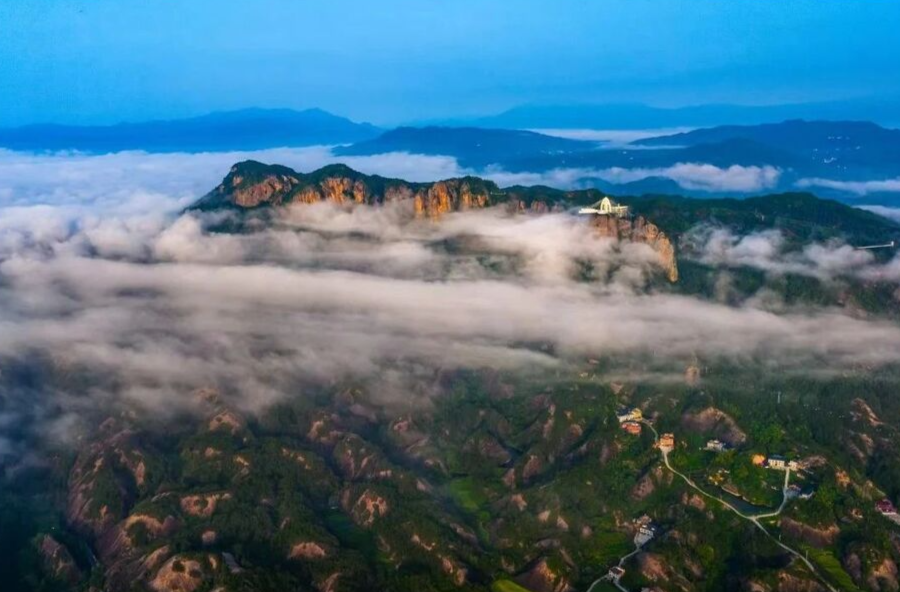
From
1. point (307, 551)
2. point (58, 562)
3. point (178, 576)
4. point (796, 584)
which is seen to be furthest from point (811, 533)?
point (58, 562)

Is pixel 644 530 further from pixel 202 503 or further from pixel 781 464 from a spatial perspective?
pixel 202 503

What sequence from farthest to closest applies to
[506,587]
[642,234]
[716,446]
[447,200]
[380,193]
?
[380,193] → [447,200] → [642,234] → [716,446] → [506,587]

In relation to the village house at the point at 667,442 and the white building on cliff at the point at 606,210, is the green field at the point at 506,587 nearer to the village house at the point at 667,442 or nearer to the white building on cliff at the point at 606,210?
the village house at the point at 667,442

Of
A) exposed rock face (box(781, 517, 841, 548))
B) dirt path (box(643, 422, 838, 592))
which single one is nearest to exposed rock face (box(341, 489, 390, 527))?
dirt path (box(643, 422, 838, 592))

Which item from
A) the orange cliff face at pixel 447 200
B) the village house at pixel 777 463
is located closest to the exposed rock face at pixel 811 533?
the village house at pixel 777 463

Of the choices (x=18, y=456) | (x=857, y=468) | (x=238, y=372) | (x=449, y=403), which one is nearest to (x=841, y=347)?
(x=857, y=468)
